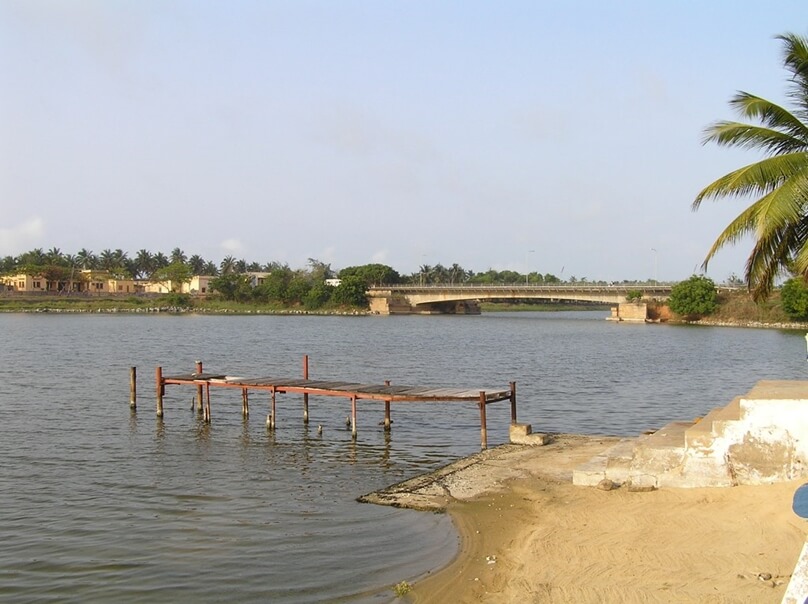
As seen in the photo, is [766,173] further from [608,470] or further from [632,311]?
[632,311]

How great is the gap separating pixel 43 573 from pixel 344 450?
11627 mm

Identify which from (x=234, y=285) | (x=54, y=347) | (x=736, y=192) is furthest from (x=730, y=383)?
(x=234, y=285)

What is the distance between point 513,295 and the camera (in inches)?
5123

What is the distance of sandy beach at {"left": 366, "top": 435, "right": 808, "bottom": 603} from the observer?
10945 mm

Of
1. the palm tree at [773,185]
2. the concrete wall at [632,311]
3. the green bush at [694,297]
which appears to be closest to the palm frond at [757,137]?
the palm tree at [773,185]

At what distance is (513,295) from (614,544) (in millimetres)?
118200

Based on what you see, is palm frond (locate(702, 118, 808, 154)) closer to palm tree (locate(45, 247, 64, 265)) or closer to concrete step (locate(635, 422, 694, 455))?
concrete step (locate(635, 422, 694, 455))

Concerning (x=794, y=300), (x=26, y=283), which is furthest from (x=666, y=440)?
(x=26, y=283)

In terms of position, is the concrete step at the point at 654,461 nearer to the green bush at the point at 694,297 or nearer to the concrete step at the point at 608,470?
the concrete step at the point at 608,470

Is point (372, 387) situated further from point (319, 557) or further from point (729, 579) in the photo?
point (729, 579)

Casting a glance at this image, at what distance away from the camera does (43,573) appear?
44.7ft

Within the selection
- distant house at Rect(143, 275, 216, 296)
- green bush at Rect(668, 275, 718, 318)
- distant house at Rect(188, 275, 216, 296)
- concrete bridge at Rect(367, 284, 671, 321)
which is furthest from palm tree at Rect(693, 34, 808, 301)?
distant house at Rect(188, 275, 216, 296)

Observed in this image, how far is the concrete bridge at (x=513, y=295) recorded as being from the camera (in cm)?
12394

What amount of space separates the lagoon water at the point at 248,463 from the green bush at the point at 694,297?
2183 inches
